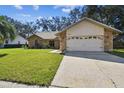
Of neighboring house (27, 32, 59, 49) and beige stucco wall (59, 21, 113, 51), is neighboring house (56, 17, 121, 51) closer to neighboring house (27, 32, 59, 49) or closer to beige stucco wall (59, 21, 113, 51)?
beige stucco wall (59, 21, 113, 51)

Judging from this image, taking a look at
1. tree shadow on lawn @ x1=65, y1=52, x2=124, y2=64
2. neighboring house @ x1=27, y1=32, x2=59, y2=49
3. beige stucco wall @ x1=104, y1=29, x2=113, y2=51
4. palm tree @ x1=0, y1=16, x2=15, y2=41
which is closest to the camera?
tree shadow on lawn @ x1=65, y1=52, x2=124, y2=64

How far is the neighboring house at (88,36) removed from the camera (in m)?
24.3

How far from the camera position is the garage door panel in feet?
79.4

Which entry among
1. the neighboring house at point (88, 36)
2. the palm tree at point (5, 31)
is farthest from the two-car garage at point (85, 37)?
the palm tree at point (5, 31)

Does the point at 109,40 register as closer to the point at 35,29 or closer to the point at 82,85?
the point at 82,85

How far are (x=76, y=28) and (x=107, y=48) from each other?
4213 mm

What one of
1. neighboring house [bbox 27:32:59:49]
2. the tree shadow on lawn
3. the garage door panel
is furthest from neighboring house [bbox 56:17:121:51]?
neighboring house [bbox 27:32:59:49]

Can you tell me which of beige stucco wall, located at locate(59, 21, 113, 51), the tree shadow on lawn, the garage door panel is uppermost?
beige stucco wall, located at locate(59, 21, 113, 51)

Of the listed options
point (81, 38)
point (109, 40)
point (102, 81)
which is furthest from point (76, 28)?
point (102, 81)

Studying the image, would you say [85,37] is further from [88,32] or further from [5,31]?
[5,31]

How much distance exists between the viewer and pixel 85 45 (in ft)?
80.7

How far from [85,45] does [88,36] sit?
1.07 m

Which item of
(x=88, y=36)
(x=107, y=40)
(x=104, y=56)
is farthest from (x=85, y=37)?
(x=104, y=56)
